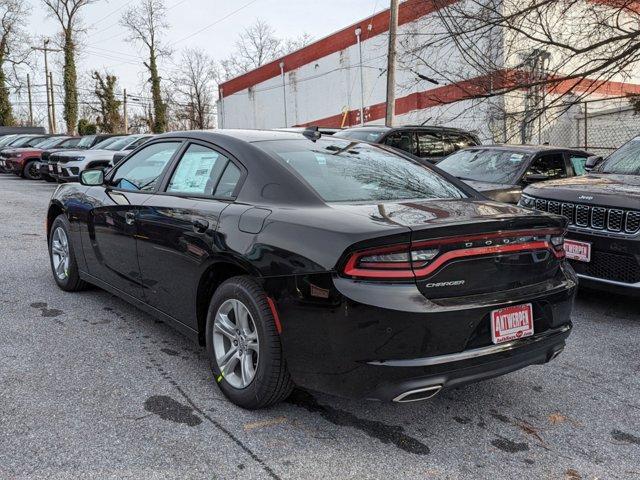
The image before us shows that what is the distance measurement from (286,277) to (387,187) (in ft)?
3.30

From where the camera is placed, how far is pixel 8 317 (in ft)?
15.1

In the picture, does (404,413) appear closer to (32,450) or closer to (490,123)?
(32,450)

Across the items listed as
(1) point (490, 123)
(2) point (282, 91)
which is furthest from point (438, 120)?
(2) point (282, 91)

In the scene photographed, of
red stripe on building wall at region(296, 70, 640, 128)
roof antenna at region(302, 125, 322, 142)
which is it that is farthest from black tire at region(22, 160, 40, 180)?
roof antenna at region(302, 125, 322, 142)

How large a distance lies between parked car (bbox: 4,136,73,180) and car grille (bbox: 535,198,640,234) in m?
19.2

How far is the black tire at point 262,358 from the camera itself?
288cm

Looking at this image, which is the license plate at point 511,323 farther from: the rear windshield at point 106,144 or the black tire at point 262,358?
the rear windshield at point 106,144

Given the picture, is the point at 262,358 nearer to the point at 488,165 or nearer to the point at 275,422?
the point at 275,422

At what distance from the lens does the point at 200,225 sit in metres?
3.35

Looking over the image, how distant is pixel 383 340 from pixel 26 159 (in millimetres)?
21129

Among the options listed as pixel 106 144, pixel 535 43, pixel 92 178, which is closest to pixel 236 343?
pixel 92 178

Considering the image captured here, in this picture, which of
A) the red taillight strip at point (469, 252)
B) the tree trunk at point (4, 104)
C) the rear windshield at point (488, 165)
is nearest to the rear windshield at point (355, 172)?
the red taillight strip at point (469, 252)

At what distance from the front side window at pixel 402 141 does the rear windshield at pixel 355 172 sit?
6.38 meters

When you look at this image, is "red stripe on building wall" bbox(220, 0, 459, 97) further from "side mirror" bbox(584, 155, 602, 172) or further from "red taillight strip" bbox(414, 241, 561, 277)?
"red taillight strip" bbox(414, 241, 561, 277)
